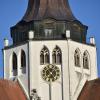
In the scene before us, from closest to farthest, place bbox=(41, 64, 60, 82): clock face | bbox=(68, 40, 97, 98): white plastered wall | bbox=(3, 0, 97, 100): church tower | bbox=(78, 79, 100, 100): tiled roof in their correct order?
bbox=(78, 79, 100, 100): tiled roof, bbox=(3, 0, 97, 100): church tower, bbox=(41, 64, 60, 82): clock face, bbox=(68, 40, 97, 98): white plastered wall

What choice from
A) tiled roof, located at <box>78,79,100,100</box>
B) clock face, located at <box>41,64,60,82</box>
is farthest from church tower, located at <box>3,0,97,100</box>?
tiled roof, located at <box>78,79,100,100</box>

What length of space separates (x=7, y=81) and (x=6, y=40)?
431cm

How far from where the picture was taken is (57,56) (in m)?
58.7

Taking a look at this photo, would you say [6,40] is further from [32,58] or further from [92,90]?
[92,90]

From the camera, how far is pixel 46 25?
5956cm

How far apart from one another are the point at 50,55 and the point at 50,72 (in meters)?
1.44

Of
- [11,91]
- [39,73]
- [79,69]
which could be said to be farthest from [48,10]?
[11,91]

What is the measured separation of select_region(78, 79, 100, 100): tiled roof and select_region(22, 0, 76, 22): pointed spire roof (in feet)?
20.0

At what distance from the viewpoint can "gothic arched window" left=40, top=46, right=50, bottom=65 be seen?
192 feet

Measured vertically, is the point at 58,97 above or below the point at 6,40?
below

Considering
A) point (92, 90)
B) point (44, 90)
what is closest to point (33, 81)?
point (44, 90)

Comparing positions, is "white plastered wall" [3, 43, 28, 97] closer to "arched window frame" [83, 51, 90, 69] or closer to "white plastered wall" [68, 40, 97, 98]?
"white plastered wall" [68, 40, 97, 98]

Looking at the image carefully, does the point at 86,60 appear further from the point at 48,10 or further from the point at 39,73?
the point at 48,10

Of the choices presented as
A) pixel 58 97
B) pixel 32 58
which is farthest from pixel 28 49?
pixel 58 97
